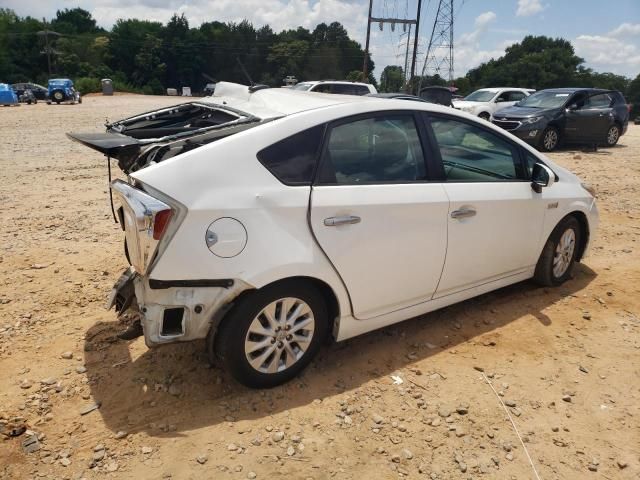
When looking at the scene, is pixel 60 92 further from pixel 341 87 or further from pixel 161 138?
pixel 161 138

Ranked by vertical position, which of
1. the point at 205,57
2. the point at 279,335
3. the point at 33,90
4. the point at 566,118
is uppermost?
the point at 205,57

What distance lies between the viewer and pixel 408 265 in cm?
325

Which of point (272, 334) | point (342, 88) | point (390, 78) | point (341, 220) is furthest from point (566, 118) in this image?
point (390, 78)

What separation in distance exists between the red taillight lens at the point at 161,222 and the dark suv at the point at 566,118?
1210 cm

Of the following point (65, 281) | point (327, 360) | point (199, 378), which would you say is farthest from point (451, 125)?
point (65, 281)

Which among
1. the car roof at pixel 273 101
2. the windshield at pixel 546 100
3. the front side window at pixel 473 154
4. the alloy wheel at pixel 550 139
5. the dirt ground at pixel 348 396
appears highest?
the windshield at pixel 546 100

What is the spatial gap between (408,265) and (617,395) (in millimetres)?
1499

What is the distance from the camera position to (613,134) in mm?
14711

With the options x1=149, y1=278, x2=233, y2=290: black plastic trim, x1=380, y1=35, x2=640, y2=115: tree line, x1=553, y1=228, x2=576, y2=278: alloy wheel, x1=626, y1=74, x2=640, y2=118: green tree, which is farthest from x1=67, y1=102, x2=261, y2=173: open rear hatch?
x1=626, y1=74, x2=640, y2=118: green tree

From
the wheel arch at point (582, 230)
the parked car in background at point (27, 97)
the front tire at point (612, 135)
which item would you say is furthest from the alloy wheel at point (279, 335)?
the parked car in background at point (27, 97)

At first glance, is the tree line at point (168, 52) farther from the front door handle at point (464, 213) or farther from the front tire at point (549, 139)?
the front door handle at point (464, 213)

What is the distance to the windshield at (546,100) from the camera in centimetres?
1371

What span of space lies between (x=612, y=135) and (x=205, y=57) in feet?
290

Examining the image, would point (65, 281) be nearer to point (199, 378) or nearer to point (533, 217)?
point (199, 378)
